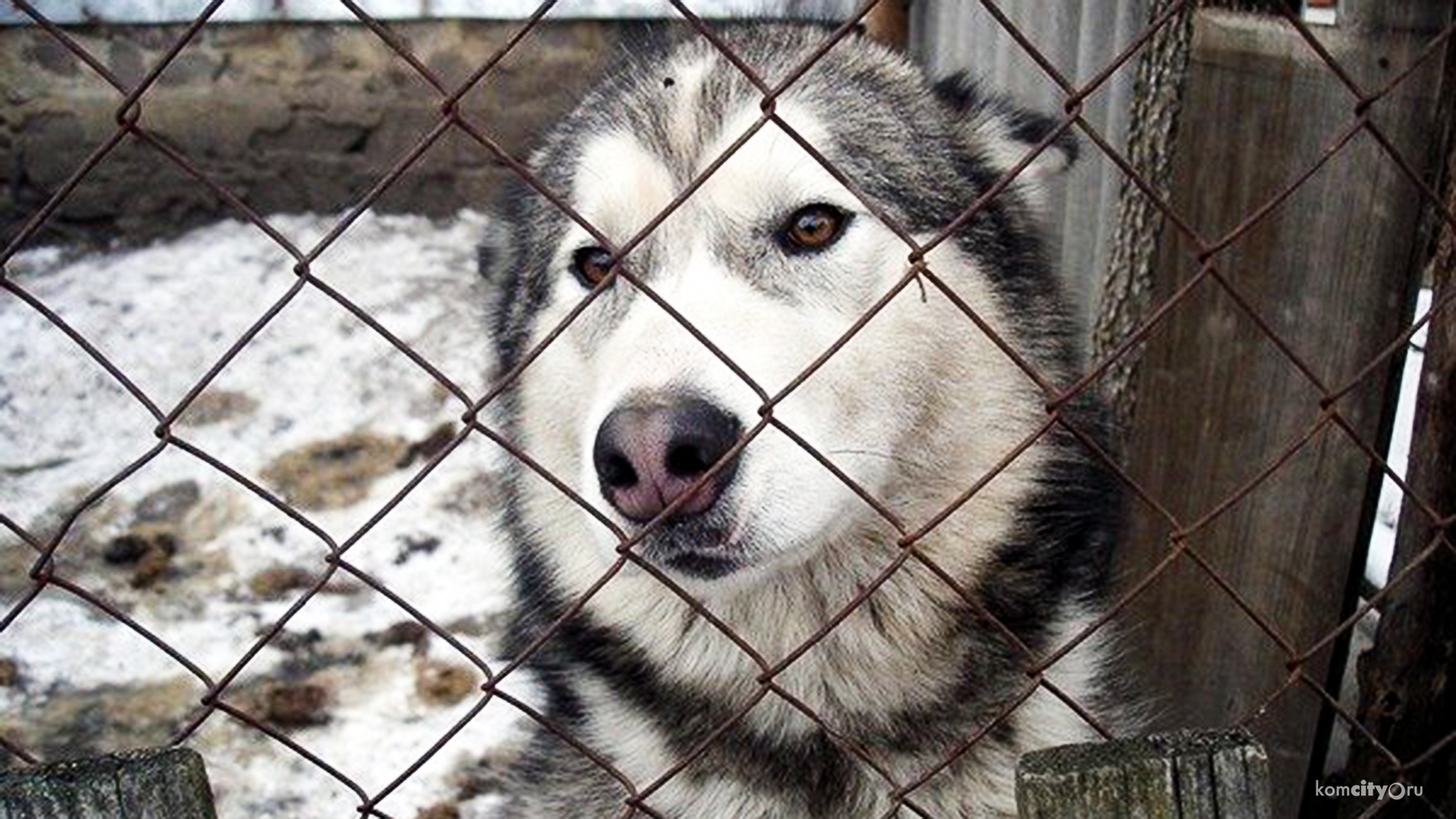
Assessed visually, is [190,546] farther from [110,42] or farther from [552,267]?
[110,42]

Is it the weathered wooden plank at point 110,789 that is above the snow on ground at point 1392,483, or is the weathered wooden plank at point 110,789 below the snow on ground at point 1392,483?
below

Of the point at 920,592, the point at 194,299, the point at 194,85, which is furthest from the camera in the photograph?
the point at 194,85

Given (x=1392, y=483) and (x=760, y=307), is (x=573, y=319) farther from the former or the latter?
(x=1392, y=483)

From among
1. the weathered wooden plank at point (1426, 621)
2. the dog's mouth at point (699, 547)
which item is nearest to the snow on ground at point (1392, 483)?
the weathered wooden plank at point (1426, 621)

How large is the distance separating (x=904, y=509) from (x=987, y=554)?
0.18 meters

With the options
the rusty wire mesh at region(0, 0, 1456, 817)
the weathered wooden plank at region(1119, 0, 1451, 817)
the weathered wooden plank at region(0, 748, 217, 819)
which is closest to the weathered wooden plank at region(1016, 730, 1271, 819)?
the rusty wire mesh at region(0, 0, 1456, 817)

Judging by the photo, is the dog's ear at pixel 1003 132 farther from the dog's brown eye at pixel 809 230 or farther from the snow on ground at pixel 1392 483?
the snow on ground at pixel 1392 483

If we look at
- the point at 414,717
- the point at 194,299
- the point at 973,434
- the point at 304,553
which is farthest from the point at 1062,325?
the point at 194,299

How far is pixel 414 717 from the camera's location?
3.93m

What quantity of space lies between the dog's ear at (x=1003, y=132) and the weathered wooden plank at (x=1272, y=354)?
0.44 metres

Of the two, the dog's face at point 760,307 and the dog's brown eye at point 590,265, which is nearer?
the dog's face at point 760,307

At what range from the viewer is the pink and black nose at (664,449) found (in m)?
1.88

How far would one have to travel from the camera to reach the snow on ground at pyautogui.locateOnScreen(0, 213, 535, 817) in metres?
3.81

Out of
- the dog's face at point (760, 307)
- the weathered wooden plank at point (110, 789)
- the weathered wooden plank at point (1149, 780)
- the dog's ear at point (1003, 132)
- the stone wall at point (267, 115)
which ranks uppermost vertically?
the stone wall at point (267, 115)
